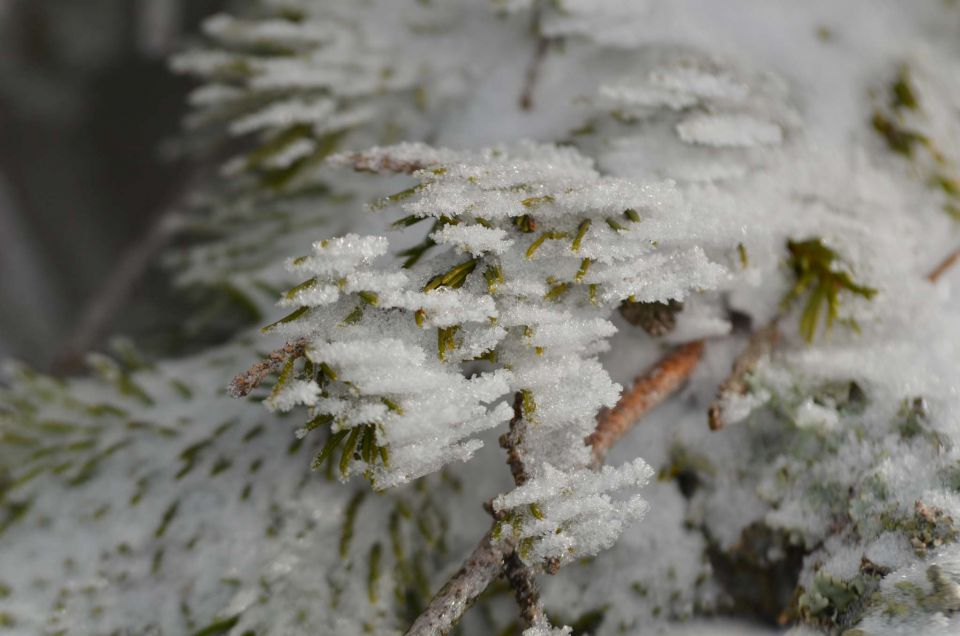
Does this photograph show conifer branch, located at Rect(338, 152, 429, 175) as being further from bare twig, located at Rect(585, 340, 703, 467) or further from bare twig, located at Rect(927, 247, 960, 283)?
bare twig, located at Rect(927, 247, 960, 283)

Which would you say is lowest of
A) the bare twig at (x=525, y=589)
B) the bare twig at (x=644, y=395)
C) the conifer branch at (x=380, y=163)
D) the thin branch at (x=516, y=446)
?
the bare twig at (x=525, y=589)

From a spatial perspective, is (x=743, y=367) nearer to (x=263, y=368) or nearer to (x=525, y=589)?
(x=525, y=589)

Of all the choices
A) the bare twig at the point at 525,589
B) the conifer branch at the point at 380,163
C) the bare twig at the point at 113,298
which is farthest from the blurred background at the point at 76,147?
the bare twig at the point at 525,589

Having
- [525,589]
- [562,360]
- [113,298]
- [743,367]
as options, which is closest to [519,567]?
[525,589]

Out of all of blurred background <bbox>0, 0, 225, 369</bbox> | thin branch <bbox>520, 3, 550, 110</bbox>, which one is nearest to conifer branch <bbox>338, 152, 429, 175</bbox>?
thin branch <bbox>520, 3, 550, 110</bbox>

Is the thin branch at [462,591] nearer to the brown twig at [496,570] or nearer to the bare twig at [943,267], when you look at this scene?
the brown twig at [496,570]

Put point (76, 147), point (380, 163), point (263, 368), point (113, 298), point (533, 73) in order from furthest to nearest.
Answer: point (76, 147)
point (113, 298)
point (533, 73)
point (380, 163)
point (263, 368)

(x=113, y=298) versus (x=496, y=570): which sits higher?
(x=496, y=570)
